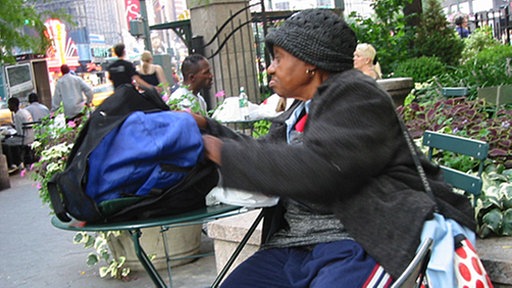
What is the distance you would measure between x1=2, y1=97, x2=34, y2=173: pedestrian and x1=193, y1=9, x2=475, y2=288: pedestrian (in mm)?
13963

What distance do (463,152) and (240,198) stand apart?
103 cm

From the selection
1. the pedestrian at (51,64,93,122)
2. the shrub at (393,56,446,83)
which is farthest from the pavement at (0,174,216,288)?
the shrub at (393,56,446,83)

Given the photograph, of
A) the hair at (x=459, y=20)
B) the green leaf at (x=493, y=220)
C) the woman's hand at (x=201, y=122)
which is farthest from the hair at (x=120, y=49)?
the hair at (x=459, y=20)

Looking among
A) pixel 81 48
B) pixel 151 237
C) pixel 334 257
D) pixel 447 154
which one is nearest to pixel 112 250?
pixel 151 237

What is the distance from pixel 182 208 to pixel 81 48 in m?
46.6

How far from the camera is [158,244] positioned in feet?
19.9

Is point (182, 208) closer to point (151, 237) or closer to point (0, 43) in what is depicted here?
point (151, 237)

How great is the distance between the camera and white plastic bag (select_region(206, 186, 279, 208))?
2818 mm

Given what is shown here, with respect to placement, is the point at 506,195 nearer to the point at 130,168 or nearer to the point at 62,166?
the point at 130,168

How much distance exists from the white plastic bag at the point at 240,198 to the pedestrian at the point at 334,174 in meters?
0.12

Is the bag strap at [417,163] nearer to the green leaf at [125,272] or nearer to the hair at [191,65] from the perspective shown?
the green leaf at [125,272]

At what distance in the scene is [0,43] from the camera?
15.9 metres

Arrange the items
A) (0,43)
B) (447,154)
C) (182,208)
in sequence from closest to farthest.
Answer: (182,208) < (447,154) < (0,43)

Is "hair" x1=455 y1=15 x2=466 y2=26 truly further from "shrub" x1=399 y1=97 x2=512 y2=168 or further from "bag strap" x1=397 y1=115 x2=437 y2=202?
"bag strap" x1=397 y1=115 x2=437 y2=202
